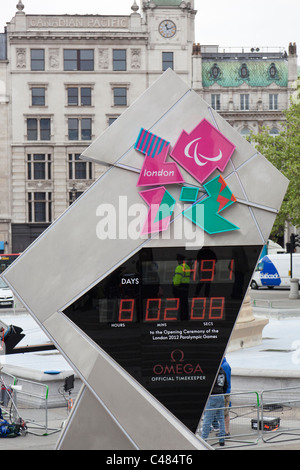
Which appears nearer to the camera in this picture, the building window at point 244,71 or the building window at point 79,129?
the building window at point 79,129

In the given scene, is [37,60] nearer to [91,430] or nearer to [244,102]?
[244,102]

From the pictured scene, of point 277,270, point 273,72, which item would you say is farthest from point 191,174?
point 273,72

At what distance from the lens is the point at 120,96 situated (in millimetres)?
67938

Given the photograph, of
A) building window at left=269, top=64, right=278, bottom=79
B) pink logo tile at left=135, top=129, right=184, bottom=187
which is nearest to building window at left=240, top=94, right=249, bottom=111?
building window at left=269, top=64, right=278, bottom=79

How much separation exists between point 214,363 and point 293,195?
3473cm

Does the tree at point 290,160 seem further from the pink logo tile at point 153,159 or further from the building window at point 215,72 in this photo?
the pink logo tile at point 153,159

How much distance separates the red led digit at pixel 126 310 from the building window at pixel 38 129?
58.4 meters

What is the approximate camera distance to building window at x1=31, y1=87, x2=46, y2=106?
2650 inches

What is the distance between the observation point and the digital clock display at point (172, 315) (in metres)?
10.3

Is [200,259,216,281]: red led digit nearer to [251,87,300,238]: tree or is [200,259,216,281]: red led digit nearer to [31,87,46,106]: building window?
[251,87,300,238]: tree

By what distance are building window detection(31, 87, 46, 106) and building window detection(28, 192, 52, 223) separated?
801 centimetres

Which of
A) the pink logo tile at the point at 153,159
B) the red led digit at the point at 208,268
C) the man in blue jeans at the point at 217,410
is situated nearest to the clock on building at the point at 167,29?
the man in blue jeans at the point at 217,410

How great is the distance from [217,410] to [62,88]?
2291 inches

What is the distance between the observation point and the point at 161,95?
10414 mm
